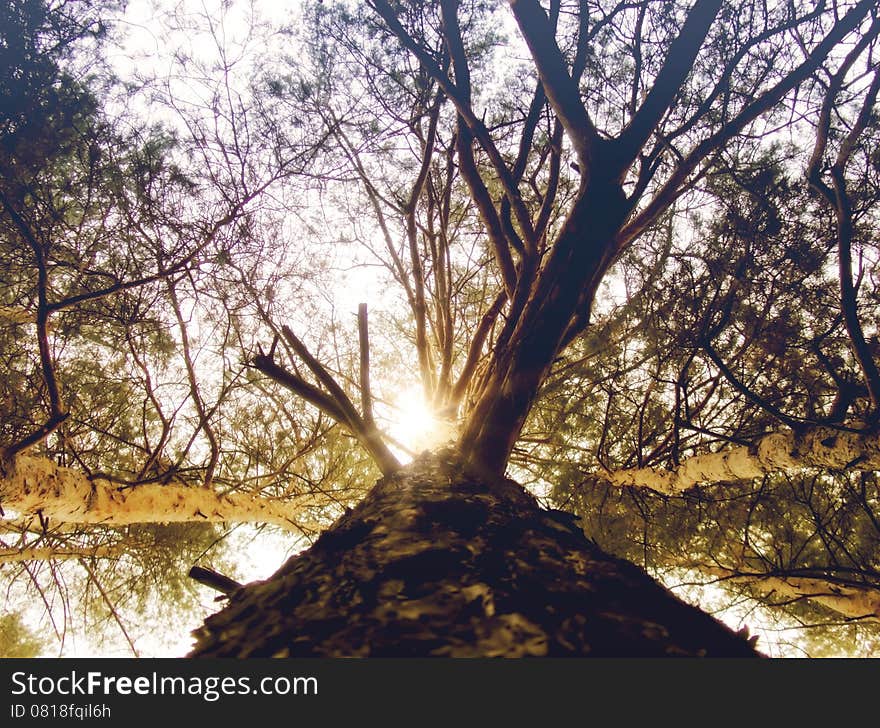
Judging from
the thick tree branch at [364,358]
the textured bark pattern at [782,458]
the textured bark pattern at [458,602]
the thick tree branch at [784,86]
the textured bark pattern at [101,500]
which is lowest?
the textured bark pattern at [458,602]

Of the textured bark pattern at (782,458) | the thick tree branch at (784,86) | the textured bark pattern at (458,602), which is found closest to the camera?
the textured bark pattern at (458,602)

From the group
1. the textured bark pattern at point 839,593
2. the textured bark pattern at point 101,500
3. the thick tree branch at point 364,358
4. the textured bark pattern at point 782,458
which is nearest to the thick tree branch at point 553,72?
the thick tree branch at point 364,358

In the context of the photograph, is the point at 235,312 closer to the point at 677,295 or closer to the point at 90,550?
the point at 90,550

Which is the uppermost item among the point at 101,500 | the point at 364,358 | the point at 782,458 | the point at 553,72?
the point at 553,72

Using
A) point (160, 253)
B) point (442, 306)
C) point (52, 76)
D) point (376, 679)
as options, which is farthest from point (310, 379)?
point (376, 679)

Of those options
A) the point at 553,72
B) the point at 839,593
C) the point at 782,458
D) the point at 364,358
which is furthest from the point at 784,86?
the point at 839,593

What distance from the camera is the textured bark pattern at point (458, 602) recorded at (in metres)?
0.66

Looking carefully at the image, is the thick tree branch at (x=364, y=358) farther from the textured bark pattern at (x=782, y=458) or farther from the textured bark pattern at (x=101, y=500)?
the textured bark pattern at (x=782, y=458)

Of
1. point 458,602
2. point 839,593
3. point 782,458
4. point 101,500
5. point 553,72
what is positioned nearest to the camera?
point 458,602

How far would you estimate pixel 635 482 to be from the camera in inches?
138

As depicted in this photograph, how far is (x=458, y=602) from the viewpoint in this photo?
77 cm

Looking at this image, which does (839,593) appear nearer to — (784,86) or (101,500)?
(784,86)

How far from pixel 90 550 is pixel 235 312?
7.79ft

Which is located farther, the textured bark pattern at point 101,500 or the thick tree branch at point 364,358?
the thick tree branch at point 364,358
